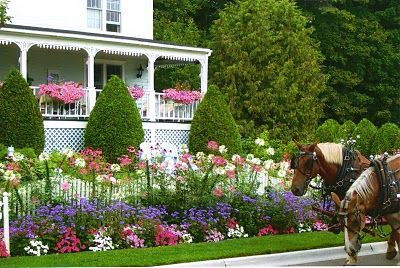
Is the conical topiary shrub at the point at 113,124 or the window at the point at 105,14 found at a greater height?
the window at the point at 105,14

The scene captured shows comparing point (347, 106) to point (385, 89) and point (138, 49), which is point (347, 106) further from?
point (138, 49)

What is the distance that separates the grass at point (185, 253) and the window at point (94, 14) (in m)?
17.8

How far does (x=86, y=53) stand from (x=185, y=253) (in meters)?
18.4

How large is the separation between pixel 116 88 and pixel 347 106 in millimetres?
22865

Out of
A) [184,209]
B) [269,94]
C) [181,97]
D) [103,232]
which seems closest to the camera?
[103,232]

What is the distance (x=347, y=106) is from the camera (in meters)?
44.0

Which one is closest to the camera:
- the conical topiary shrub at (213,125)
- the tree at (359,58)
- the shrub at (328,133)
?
the conical topiary shrub at (213,125)

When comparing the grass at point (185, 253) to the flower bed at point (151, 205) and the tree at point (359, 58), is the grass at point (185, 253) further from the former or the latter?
the tree at point (359, 58)

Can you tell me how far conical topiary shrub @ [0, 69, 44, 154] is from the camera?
73.9 ft

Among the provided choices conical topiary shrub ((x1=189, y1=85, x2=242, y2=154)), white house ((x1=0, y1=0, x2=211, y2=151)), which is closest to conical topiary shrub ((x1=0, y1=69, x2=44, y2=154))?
white house ((x1=0, y1=0, x2=211, y2=151))

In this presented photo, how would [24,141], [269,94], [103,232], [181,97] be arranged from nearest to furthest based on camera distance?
[103,232] < [24,141] < [181,97] < [269,94]

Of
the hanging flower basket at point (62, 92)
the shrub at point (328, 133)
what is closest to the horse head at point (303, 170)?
the hanging flower basket at point (62, 92)

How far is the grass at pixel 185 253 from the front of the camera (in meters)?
11.2

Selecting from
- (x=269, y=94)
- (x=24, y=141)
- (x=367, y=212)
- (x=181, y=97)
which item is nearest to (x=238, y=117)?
(x=269, y=94)
